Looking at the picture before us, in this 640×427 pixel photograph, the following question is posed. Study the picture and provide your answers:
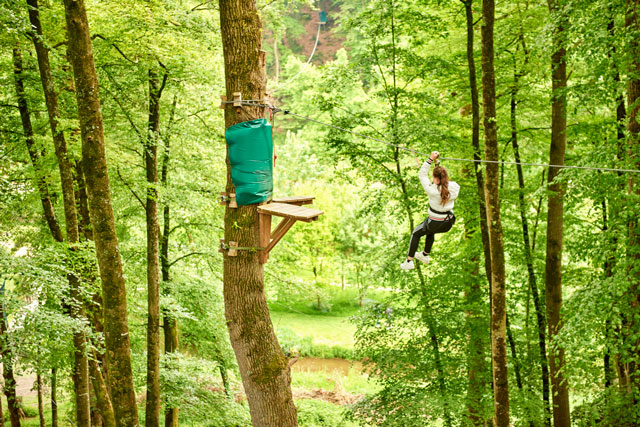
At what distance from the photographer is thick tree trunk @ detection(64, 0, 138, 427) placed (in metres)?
4.71

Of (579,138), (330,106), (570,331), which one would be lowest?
(570,331)

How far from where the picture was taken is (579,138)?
952 centimetres

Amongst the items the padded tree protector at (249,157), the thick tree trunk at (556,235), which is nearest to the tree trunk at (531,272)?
the thick tree trunk at (556,235)

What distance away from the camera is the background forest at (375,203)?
5594 millimetres

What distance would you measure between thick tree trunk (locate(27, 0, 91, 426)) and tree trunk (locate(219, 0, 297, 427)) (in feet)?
7.37

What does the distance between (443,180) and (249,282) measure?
2.23 m

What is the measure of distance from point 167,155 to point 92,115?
16.9ft

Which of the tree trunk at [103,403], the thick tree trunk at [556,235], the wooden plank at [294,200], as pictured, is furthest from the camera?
the thick tree trunk at [556,235]

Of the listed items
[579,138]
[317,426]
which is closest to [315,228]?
[317,426]

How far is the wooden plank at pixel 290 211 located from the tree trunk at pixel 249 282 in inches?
7.3

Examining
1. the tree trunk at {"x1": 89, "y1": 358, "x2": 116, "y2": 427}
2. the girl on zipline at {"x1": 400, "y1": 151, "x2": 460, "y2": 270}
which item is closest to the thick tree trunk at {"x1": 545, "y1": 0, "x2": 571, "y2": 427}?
the girl on zipline at {"x1": 400, "y1": 151, "x2": 460, "y2": 270}

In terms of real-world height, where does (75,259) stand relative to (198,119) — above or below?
below

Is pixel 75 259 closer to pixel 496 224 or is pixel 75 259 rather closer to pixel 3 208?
pixel 3 208

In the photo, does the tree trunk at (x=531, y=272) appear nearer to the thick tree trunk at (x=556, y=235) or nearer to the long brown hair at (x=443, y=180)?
the thick tree trunk at (x=556, y=235)
